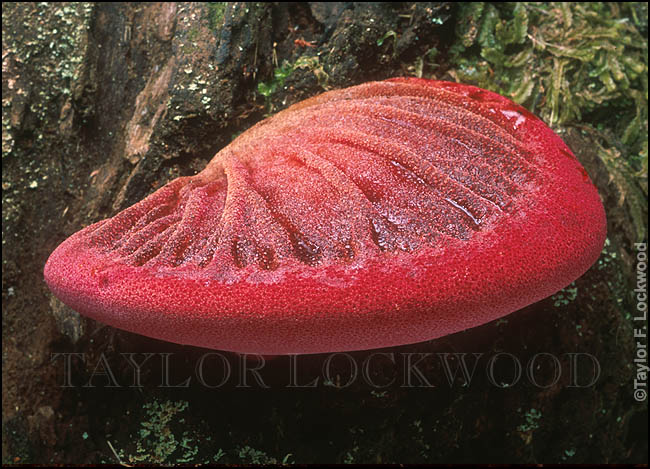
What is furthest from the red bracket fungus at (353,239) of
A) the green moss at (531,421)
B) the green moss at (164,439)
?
the green moss at (531,421)

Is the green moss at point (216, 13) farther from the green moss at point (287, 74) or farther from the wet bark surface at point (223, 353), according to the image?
the green moss at point (287, 74)

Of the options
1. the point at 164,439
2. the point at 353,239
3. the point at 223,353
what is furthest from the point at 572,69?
the point at 164,439

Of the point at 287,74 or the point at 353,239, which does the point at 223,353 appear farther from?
the point at 287,74

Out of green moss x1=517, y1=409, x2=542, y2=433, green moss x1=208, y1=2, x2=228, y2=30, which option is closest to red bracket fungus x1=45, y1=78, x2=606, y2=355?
green moss x1=208, y1=2, x2=228, y2=30

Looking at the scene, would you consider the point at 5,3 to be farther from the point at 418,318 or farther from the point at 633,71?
the point at 633,71

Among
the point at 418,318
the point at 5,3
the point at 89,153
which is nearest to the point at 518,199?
the point at 418,318

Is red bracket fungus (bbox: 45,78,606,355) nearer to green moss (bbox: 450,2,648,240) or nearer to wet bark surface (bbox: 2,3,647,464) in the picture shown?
wet bark surface (bbox: 2,3,647,464)
